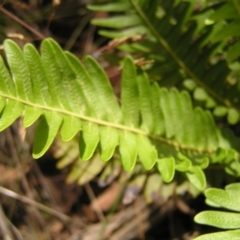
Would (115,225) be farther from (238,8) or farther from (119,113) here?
(238,8)

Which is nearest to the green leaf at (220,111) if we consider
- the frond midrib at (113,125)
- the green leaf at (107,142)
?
the frond midrib at (113,125)

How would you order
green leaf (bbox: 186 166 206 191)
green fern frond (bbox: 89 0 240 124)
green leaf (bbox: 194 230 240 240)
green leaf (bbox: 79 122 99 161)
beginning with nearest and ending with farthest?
green leaf (bbox: 194 230 240 240)
green leaf (bbox: 79 122 99 161)
green leaf (bbox: 186 166 206 191)
green fern frond (bbox: 89 0 240 124)

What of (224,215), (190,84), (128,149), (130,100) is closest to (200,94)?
(190,84)

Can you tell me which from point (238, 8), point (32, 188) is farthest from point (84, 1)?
point (238, 8)

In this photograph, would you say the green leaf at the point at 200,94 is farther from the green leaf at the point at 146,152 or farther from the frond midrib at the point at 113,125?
the green leaf at the point at 146,152

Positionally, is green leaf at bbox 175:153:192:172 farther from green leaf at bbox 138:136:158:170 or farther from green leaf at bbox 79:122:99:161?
green leaf at bbox 79:122:99:161

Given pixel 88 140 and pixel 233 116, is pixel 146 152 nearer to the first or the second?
pixel 88 140

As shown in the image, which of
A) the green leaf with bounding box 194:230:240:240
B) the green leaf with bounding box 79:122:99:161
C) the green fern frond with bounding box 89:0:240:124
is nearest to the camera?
the green leaf with bounding box 194:230:240:240

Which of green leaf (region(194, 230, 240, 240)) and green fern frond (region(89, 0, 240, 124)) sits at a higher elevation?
green fern frond (region(89, 0, 240, 124))

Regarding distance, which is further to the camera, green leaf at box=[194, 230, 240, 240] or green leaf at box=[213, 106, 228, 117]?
green leaf at box=[213, 106, 228, 117]

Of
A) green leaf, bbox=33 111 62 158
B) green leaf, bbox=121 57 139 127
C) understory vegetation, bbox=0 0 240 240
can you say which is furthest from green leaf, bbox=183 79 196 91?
green leaf, bbox=33 111 62 158
